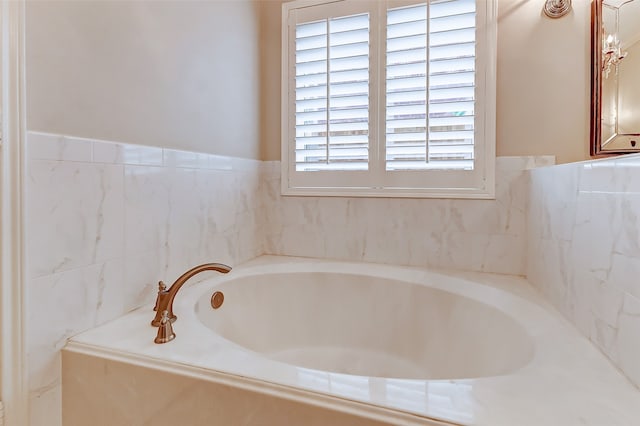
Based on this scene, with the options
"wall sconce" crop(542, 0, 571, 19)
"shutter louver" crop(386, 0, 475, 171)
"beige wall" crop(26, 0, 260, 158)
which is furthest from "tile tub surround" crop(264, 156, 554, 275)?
"wall sconce" crop(542, 0, 571, 19)

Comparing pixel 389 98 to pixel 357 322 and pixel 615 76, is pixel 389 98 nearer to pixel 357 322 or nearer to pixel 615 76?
pixel 615 76

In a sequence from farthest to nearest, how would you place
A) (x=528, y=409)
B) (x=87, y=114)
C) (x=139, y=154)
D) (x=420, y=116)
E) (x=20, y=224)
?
1. (x=420, y=116)
2. (x=139, y=154)
3. (x=87, y=114)
4. (x=20, y=224)
5. (x=528, y=409)

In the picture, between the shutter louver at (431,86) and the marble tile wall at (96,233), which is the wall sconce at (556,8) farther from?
the marble tile wall at (96,233)

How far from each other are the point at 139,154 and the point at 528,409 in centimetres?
131

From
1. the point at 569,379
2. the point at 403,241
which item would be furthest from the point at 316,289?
the point at 569,379

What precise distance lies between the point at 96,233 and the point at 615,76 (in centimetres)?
205

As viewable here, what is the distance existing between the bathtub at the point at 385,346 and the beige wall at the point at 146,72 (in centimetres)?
64

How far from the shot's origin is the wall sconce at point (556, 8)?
1497 millimetres

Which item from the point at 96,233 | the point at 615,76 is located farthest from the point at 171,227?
the point at 615,76

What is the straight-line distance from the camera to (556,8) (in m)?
1.51

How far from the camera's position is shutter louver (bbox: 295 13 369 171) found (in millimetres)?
1793

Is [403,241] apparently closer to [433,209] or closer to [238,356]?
[433,209]

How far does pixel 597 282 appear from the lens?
88cm

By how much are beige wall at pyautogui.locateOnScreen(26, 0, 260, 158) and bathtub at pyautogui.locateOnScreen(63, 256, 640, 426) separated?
2.11ft
